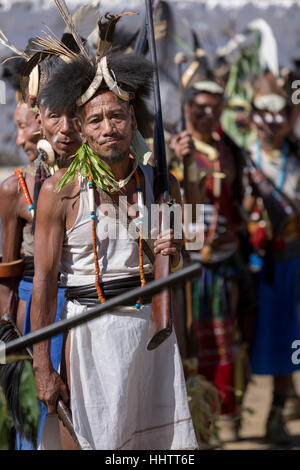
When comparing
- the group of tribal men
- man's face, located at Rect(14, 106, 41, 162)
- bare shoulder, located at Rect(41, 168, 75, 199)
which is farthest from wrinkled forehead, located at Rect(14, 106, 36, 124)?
bare shoulder, located at Rect(41, 168, 75, 199)

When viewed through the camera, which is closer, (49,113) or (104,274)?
(104,274)

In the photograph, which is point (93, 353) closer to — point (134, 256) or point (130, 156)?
point (134, 256)

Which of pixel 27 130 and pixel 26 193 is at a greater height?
pixel 27 130

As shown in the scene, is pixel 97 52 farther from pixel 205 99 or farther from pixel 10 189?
pixel 205 99

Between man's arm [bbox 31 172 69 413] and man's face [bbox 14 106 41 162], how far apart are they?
0.81m

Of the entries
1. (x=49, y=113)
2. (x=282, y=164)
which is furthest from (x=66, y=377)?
(x=282, y=164)

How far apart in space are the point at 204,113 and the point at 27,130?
1987 millimetres

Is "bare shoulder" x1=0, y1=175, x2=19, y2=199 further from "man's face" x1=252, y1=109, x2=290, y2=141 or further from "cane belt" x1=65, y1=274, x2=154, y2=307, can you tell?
"man's face" x1=252, y1=109, x2=290, y2=141

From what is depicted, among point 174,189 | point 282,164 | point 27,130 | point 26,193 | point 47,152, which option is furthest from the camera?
point 282,164

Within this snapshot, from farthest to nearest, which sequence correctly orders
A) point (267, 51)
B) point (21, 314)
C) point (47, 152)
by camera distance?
1. point (267, 51)
2. point (21, 314)
3. point (47, 152)

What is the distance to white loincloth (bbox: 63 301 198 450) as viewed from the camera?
9.40 feet

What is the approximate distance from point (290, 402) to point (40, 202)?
3689 millimetres

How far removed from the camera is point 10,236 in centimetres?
353
